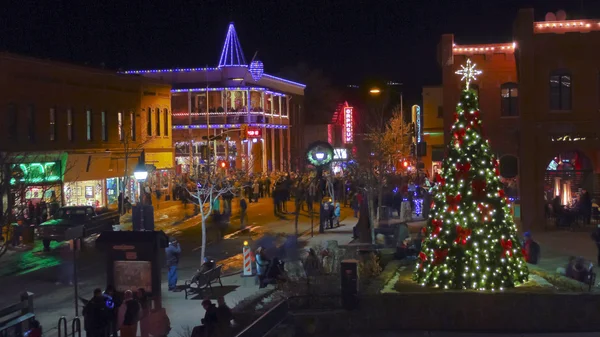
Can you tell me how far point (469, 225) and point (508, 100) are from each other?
23.0m

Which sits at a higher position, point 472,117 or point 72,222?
point 472,117

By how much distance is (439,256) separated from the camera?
15.0 m

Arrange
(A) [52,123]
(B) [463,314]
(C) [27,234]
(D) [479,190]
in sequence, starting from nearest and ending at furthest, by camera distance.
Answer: (B) [463,314], (D) [479,190], (C) [27,234], (A) [52,123]

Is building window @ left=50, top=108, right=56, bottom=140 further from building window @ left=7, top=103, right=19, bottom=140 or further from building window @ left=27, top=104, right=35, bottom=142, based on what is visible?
building window @ left=7, top=103, right=19, bottom=140

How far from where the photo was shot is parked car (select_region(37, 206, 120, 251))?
27.4 meters

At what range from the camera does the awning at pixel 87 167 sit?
3844 centimetres

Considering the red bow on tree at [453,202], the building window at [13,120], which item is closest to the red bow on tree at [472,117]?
the red bow on tree at [453,202]

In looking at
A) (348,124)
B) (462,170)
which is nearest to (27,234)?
(462,170)

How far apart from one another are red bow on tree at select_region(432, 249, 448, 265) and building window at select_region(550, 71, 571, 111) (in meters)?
18.4

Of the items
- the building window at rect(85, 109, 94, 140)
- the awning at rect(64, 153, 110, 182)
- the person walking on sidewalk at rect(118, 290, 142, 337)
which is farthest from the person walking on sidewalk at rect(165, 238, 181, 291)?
the building window at rect(85, 109, 94, 140)

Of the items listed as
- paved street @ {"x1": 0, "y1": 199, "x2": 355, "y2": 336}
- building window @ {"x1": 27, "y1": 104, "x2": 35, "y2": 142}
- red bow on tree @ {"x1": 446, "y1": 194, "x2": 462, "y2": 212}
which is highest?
building window @ {"x1": 27, "y1": 104, "x2": 35, "y2": 142}

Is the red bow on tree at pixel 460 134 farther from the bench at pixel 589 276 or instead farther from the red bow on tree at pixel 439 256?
the bench at pixel 589 276

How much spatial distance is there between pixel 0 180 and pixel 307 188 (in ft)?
81.3

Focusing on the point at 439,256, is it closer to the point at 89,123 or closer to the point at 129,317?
the point at 129,317
